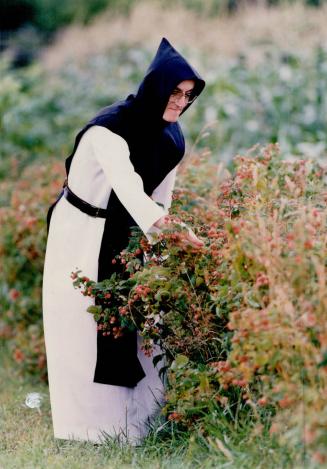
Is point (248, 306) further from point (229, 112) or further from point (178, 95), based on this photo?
point (229, 112)

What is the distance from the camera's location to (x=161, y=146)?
3854 mm

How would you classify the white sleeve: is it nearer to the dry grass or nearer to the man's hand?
the man's hand

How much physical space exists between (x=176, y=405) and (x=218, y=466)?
53 centimetres

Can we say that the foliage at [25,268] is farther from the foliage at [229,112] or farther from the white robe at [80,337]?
the foliage at [229,112]

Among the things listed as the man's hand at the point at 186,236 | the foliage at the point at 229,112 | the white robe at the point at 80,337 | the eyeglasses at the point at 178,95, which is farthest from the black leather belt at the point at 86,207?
the foliage at the point at 229,112

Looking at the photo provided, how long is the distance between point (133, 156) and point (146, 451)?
1315mm

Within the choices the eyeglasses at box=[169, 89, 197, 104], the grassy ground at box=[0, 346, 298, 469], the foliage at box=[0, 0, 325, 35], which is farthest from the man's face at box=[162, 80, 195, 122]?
the foliage at box=[0, 0, 325, 35]

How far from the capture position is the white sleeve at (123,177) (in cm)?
346

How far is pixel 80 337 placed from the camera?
3865 millimetres

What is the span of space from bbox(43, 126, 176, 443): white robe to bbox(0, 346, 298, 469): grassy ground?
0.37 feet

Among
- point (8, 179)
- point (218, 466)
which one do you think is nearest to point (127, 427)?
point (218, 466)

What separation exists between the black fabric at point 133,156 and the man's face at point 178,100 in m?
0.03

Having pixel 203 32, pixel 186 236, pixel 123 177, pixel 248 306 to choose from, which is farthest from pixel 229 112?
pixel 203 32

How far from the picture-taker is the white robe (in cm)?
382
